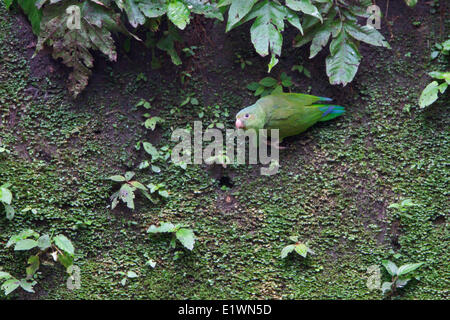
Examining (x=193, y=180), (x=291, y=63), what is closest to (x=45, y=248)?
(x=193, y=180)

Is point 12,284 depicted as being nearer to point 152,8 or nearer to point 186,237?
point 186,237

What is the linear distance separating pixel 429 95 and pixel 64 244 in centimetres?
297

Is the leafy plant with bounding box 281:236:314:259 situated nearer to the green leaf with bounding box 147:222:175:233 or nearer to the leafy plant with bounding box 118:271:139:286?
the green leaf with bounding box 147:222:175:233

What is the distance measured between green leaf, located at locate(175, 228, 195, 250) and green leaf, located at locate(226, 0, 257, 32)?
1.62 metres

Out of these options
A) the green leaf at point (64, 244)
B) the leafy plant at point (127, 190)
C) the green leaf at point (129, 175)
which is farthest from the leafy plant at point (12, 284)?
the green leaf at point (129, 175)

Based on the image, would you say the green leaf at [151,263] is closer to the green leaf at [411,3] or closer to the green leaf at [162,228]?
the green leaf at [162,228]

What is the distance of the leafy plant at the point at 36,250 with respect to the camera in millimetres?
2973

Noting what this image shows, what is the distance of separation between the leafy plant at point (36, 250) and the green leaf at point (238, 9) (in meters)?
2.05

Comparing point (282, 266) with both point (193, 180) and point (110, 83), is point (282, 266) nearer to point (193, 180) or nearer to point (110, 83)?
point (193, 180)

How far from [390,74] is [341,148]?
0.80m

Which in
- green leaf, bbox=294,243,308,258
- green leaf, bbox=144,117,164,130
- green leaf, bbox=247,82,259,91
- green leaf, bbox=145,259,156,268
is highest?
green leaf, bbox=247,82,259,91

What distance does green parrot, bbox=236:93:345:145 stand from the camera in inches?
138

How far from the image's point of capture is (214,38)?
12.8ft

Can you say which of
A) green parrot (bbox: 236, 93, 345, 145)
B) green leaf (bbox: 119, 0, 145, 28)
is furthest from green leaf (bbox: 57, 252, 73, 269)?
green leaf (bbox: 119, 0, 145, 28)
